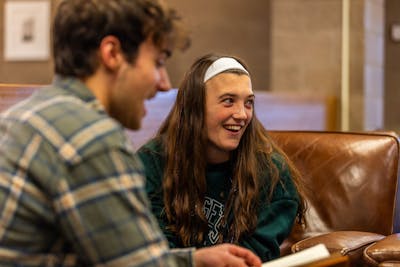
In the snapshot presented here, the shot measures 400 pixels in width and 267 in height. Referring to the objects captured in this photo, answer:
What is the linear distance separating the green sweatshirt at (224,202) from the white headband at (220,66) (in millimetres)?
284

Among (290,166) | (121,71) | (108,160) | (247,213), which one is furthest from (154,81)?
(290,166)

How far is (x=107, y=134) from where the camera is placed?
1.05m

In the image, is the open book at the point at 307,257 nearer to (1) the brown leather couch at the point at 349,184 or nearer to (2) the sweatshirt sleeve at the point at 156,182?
(2) the sweatshirt sleeve at the point at 156,182

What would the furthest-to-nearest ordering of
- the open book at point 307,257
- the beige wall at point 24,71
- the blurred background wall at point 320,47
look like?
the beige wall at point 24,71 < the blurred background wall at point 320,47 < the open book at point 307,257

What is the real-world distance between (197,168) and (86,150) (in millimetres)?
1216

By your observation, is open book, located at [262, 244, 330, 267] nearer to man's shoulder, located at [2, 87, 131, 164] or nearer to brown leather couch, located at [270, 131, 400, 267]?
man's shoulder, located at [2, 87, 131, 164]

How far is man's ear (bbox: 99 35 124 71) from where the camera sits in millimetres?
1121

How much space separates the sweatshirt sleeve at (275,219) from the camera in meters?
2.14

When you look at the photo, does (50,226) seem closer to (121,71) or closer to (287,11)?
(121,71)

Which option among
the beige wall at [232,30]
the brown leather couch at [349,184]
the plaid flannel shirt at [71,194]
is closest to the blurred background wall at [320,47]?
the beige wall at [232,30]

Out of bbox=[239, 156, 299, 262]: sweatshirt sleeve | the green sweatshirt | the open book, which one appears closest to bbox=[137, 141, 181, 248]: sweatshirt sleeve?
the green sweatshirt

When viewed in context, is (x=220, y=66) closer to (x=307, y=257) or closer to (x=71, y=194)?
(x=307, y=257)

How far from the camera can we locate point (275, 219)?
2.19 metres

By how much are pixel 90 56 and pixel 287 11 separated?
162 inches
